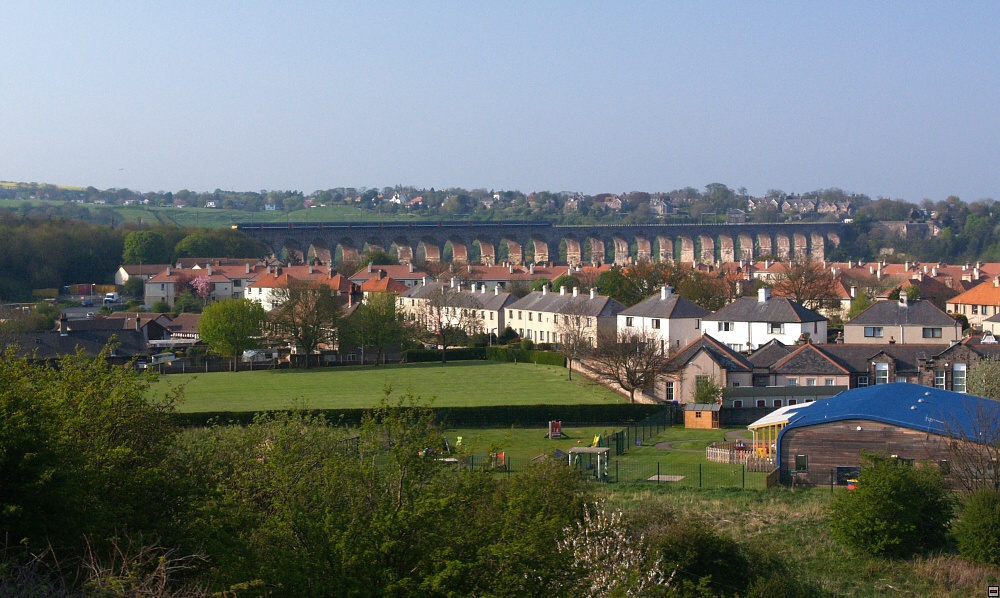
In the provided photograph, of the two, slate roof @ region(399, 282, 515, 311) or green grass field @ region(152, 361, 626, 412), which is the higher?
slate roof @ region(399, 282, 515, 311)

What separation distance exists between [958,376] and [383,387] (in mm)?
16583

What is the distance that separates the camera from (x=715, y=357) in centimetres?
3678

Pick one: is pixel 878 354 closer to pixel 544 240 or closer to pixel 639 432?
pixel 639 432

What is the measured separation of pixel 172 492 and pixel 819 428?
15.3 meters

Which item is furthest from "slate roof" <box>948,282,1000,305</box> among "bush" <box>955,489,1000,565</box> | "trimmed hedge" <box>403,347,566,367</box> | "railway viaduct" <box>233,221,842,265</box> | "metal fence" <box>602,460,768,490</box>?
"railway viaduct" <box>233,221,842,265</box>

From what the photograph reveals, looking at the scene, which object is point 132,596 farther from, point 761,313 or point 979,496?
point 761,313

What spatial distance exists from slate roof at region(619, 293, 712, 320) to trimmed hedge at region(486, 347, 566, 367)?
3417 mm

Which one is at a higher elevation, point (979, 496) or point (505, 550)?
point (505, 550)

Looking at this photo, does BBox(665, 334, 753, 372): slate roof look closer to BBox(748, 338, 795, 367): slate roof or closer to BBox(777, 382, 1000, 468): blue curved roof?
BBox(748, 338, 795, 367): slate roof

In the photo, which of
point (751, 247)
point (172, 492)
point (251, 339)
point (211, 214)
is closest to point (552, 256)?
point (751, 247)

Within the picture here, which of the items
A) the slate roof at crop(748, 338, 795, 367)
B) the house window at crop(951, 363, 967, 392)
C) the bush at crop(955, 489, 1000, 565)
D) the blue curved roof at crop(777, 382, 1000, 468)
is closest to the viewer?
the bush at crop(955, 489, 1000, 565)

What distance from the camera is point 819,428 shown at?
975 inches

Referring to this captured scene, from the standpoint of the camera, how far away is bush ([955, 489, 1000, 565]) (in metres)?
18.8

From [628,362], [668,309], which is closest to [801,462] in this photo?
[628,362]
